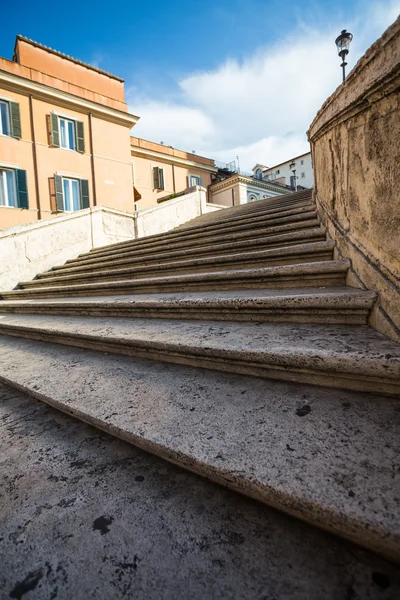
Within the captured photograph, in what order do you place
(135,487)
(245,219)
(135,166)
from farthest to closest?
(135,166)
(245,219)
(135,487)

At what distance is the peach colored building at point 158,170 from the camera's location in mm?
16547

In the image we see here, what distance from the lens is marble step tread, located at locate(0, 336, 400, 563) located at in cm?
78

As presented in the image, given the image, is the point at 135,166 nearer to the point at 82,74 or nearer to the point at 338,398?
the point at 82,74

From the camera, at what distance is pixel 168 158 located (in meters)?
17.6

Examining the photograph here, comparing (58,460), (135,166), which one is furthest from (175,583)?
(135,166)

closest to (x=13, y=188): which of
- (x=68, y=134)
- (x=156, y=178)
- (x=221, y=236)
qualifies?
(x=68, y=134)

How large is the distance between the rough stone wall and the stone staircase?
0.14m

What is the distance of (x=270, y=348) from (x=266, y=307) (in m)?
0.50

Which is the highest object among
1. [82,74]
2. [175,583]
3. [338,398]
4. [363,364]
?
[82,74]

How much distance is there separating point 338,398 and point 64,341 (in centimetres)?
237

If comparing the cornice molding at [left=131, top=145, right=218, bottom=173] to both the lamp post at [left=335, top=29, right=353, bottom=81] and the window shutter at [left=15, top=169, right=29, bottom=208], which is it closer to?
the window shutter at [left=15, top=169, right=29, bottom=208]

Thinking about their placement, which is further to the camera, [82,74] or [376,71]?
[82,74]

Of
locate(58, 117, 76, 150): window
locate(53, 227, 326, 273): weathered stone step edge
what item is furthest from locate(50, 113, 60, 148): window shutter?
locate(53, 227, 326, 273): weathered stone step edge

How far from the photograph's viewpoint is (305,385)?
135 centimetres
